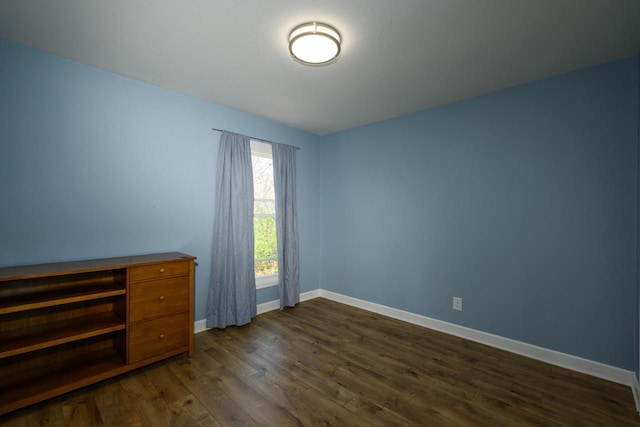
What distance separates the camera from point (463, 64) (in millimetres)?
2270

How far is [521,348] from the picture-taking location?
2.57 m

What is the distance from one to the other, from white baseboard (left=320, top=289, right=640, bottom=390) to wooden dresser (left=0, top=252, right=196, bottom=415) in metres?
2.34

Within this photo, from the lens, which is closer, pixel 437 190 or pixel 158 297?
pixel 158 297

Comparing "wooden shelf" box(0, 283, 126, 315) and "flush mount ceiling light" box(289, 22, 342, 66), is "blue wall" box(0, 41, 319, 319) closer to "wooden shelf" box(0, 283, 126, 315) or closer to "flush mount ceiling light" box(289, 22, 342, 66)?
"wooden shelf" box(0, 283, 126, 315)

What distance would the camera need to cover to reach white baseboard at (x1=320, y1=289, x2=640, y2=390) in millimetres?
2176

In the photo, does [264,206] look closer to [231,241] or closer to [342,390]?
[231,241]

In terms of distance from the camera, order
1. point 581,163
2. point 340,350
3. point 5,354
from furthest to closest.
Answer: point 340,350
point 581,163
point 5,354

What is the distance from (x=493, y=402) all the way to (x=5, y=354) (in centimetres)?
310

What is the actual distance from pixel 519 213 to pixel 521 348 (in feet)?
4.04

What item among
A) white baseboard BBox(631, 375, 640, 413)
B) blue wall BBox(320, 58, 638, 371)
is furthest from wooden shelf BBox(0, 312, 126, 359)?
white baseboard BBox(631, 375, 640, 413)

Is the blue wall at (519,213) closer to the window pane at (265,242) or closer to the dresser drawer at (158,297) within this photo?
the window pane at (265,242)

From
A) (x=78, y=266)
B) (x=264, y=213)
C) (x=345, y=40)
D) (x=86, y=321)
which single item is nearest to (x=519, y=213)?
(x=345, y=40)

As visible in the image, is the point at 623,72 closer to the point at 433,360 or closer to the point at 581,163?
the point at 581,163

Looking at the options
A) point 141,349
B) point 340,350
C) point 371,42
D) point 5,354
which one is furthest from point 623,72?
point 5,354
